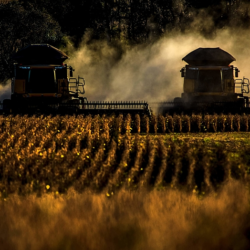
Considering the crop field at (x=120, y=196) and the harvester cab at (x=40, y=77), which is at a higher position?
the harvester cab at (x=40, y=77)

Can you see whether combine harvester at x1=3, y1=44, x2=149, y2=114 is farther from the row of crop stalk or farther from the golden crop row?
the row of crop stalk

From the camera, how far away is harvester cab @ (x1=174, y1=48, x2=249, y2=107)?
29.0 meters

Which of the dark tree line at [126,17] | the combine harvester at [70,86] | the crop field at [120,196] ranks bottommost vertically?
the crop field at [120,196]

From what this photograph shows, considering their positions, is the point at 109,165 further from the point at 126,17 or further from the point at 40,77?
the point at 126,17

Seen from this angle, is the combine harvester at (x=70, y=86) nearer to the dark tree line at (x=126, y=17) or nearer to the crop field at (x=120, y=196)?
the crop field at (x=120, y=196)

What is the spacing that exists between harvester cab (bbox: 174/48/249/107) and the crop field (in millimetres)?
11886

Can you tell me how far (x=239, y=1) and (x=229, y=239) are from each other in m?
62.3

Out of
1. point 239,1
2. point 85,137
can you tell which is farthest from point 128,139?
point 239,1

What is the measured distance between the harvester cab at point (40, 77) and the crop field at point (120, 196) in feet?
34.1

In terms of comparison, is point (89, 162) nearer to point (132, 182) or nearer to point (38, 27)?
point (132, 182)

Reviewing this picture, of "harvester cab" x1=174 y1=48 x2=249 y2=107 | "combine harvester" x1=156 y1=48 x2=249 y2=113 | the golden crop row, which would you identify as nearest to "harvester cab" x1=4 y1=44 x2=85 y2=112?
"combine harvester" x1=156 y1=48 x2=249 y2=113

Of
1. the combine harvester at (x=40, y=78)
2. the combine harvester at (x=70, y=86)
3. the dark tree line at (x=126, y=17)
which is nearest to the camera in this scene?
the combine harvester at (x=70, y=86)

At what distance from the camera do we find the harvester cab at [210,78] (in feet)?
95.0

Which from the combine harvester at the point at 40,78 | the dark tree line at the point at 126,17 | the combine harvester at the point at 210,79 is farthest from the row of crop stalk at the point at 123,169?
the dark tree line at the point at 126,17
